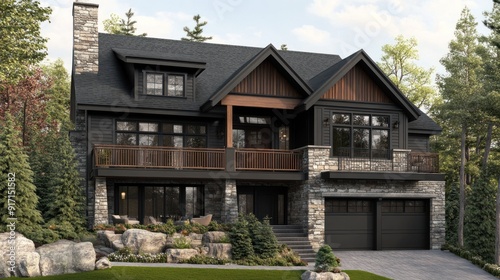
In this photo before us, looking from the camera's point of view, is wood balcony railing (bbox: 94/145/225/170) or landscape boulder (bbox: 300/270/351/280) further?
wood balcony railing (bbox: 94/145/225/170)

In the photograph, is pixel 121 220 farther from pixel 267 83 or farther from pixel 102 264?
pixel 267 83

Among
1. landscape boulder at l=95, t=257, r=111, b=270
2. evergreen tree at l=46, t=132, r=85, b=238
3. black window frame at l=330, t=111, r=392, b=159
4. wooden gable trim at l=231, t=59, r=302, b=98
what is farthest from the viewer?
black window frame at l=330, t=111, r=392, b=159

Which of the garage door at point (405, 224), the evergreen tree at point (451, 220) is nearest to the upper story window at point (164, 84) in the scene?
the garage door at point (405, 224)

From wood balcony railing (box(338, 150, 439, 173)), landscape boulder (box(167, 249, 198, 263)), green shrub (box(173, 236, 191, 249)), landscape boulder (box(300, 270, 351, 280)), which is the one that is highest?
wood balcony railing (box(338, 150, 439, 173))

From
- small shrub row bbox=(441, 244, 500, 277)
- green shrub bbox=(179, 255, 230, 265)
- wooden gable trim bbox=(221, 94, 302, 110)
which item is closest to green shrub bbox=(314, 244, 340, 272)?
green shrub bbox=(179, 255, 230, 265)

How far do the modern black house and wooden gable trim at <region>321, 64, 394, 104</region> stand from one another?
46 millimetres

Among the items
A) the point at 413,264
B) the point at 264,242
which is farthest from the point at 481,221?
the point at 264,242

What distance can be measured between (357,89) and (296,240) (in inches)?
268

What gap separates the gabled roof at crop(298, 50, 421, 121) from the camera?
2366cm

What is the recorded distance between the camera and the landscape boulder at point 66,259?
55.9ft

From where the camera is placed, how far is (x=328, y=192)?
23719 mm

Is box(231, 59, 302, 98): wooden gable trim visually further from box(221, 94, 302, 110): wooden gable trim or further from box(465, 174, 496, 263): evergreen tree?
box(465, 174, 496, 263): evergreen tree

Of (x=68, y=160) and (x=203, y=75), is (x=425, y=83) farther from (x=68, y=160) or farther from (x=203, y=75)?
(x=68, y=160)

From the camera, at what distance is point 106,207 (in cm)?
2242
